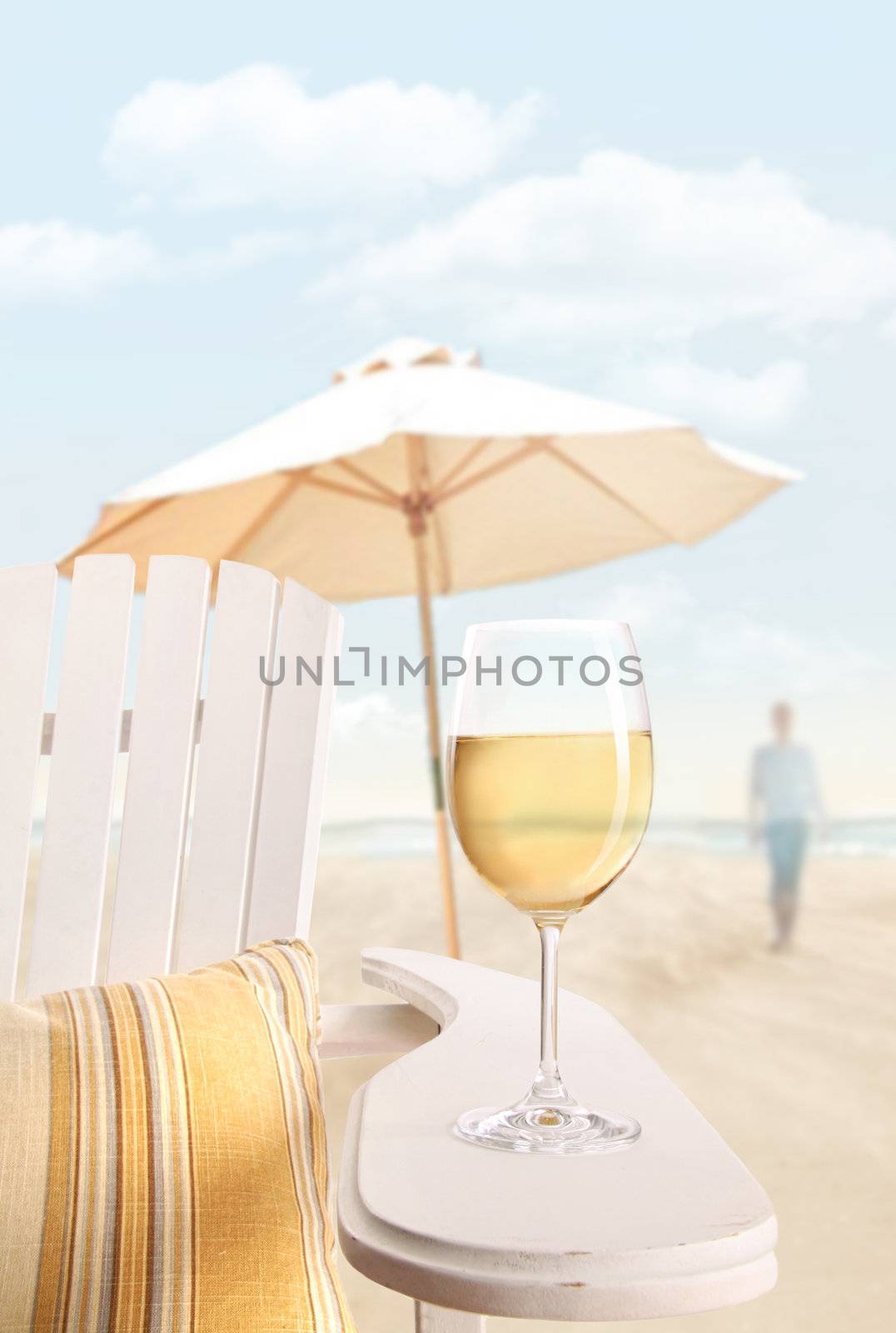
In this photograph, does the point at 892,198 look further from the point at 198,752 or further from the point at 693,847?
the point at 198,752

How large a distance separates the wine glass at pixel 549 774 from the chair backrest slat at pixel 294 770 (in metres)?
0.59

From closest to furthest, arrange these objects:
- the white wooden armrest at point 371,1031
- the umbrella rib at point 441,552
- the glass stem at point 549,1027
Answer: the glass stem at point 549,1027, the white wooden armrest at point 371,1031, the umbrella rib at point 441,552

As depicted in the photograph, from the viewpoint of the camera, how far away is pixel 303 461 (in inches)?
123

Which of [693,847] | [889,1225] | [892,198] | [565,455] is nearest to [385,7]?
[892,198]

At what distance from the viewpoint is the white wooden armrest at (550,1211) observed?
410mm

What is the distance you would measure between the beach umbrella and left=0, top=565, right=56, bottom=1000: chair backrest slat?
1.98 meters

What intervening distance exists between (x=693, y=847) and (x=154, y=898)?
1213cm

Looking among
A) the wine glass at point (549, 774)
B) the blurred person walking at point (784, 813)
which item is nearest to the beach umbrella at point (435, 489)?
the wine glass at point (549, 774)

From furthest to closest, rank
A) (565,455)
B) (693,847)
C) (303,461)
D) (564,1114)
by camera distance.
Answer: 1. (693,847)
2. (565,455)
3. (303,461)
4. (564,1114)

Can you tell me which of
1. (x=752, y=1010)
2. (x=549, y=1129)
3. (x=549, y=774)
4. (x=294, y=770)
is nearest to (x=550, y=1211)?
(x=549, y=1129)

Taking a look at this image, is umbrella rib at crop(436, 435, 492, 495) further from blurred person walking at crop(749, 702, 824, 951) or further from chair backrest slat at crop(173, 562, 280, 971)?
blurred person walking at crop(749, 702, 824, 951)

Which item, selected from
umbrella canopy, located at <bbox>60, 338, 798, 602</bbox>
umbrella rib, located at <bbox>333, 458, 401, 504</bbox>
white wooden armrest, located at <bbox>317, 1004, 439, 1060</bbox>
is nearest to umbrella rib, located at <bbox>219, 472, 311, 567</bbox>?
umbrella canopy, located at <bbox>60, 338, 798, 602</bbox>

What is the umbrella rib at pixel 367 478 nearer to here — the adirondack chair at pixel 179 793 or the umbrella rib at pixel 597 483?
the umbrella rib at pixel 597 483

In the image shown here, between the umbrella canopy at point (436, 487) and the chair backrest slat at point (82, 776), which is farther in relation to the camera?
the umbrella canopy at point (436, 487)
